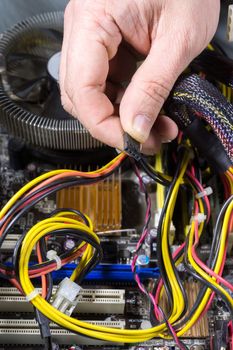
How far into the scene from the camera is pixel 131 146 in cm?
107

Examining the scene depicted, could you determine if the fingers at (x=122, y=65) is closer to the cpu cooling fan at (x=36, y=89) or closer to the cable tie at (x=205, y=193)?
the cpu cooling fan at (x=36, y=89)

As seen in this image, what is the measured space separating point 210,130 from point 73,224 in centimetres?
44

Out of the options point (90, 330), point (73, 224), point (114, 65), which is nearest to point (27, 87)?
point (114, 65)

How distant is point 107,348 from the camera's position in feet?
3.96

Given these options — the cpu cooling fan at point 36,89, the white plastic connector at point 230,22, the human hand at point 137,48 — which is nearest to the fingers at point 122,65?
the human hand at point 137,48

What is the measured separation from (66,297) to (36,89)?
0.72 meters

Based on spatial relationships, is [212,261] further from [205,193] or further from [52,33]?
[52,33]

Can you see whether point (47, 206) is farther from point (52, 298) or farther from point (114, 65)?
point (114, 65)

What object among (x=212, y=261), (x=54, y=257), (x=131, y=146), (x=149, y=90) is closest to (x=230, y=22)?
(x=149, y=90)

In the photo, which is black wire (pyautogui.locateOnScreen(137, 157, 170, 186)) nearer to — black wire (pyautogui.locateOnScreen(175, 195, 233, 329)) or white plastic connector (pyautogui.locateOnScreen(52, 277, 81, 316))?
black wire (pyautogui.locateOnScreen(175, 195, 233, 329))

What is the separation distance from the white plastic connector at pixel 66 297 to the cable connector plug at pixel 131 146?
329 mm

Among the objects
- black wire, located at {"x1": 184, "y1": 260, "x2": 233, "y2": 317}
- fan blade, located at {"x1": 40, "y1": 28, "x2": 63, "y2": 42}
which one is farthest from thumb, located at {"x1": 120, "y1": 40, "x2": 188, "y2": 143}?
fan blade, located at {"x1": 40, "y1": 28, "x2": 63, "y2": 42}

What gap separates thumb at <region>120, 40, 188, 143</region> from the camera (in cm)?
108

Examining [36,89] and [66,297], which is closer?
[66,297]
